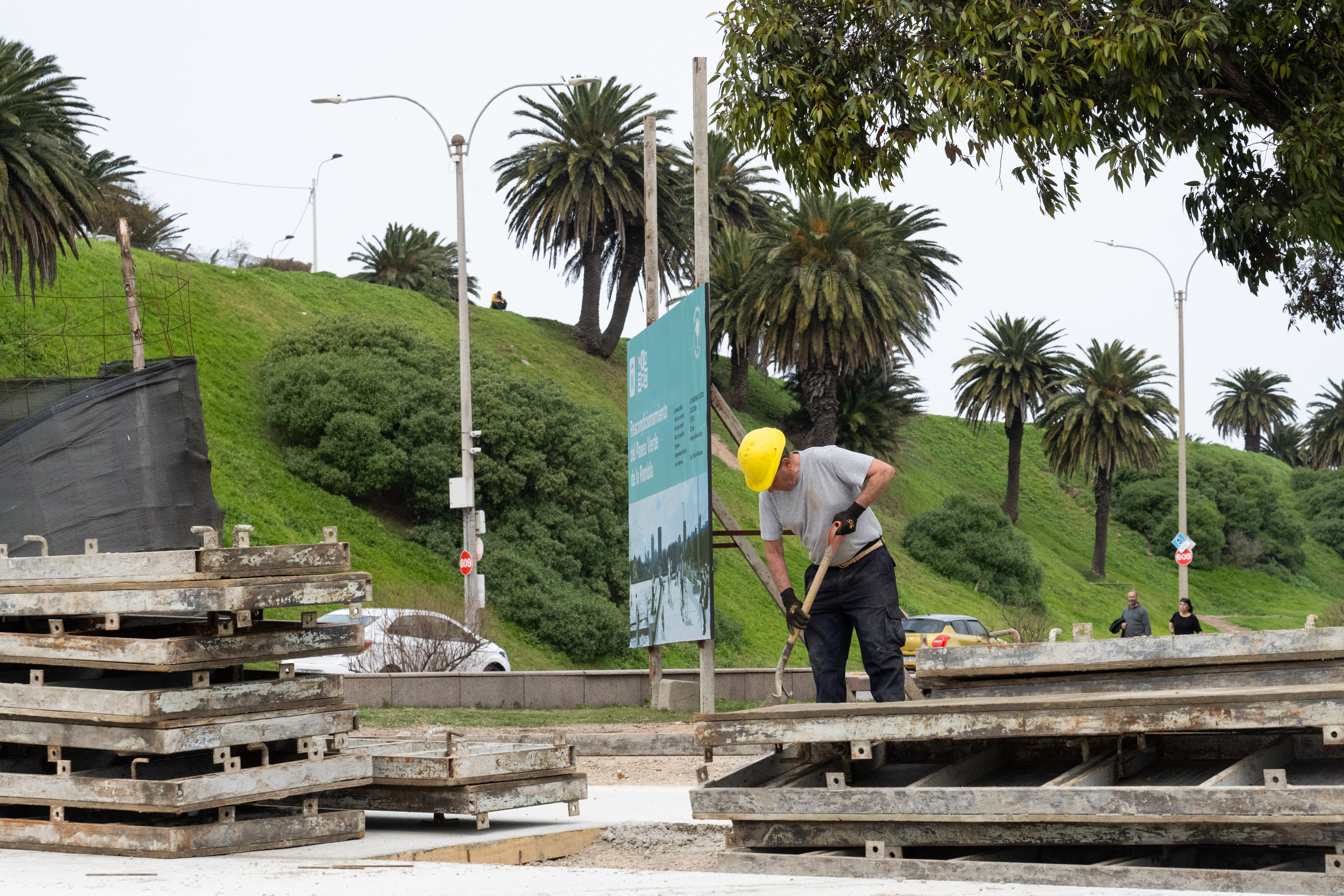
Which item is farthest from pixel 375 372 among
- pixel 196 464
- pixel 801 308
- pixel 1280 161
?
pixel 1280 161

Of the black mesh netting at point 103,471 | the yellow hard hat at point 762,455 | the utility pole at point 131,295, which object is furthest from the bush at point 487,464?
the yellow hard hat at point 762,455

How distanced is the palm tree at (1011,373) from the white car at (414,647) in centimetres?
3032

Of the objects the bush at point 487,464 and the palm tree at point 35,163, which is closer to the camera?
the palm tree at point 35,163

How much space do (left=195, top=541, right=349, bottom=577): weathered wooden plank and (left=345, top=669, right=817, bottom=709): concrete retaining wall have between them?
34.6 ft

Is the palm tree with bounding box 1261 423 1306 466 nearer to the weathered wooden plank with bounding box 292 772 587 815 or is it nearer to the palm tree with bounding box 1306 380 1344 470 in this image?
the palm tree with bounding box 1306 380 1344 470

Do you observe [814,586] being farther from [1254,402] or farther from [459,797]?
[1254,402]

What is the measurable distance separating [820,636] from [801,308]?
29268 mm

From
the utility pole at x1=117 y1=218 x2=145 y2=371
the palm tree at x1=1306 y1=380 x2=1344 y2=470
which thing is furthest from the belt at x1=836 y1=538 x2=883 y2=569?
the palm tree at x1=1306 y1=380 x2=1344 y2=470

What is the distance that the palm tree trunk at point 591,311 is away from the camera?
146ft

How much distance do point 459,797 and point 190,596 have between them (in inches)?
75.0

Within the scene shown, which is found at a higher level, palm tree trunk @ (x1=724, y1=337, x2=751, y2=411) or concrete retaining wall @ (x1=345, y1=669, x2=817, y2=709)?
palm tree trunk @ (x1=724, y1=337, x2=751, y2=411)

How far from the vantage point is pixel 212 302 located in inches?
1384

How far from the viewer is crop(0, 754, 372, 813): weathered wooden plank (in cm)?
569

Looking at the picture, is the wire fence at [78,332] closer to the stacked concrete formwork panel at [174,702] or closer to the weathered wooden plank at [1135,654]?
the stacked concrete formwork panel at [174,702]
